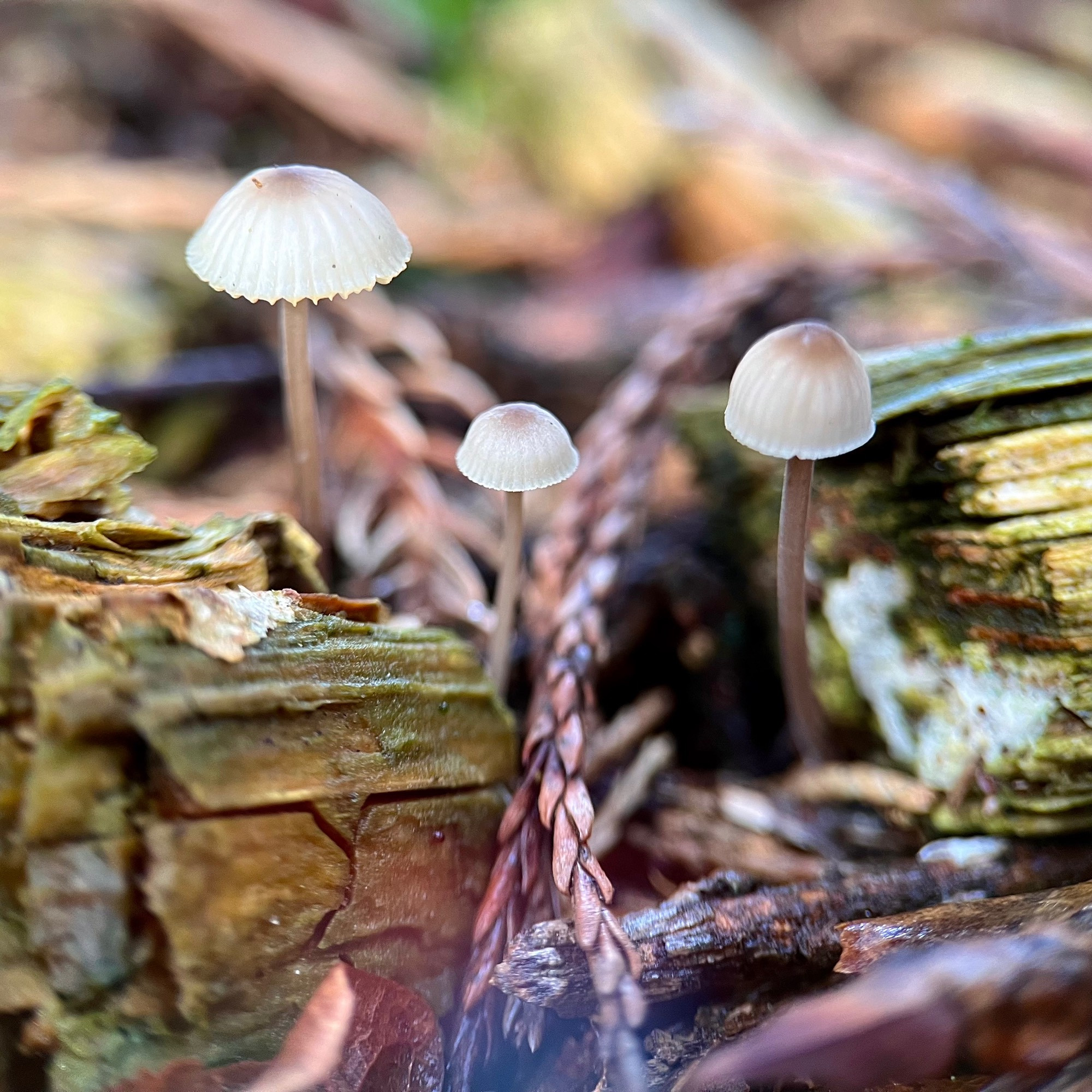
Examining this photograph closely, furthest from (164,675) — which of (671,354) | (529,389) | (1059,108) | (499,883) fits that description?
(1059,108)

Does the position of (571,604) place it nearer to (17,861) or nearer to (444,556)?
(444,556)

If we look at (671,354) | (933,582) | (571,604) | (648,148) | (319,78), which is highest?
(319,78)

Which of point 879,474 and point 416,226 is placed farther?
point 416,226

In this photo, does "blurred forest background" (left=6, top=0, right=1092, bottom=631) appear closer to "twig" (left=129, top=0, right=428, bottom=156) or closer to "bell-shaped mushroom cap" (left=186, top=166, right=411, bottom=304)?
"twig" (left=129, top=0, right=428, bottom=156)

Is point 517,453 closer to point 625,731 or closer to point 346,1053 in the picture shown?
point 625,731

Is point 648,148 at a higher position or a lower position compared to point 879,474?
higher
